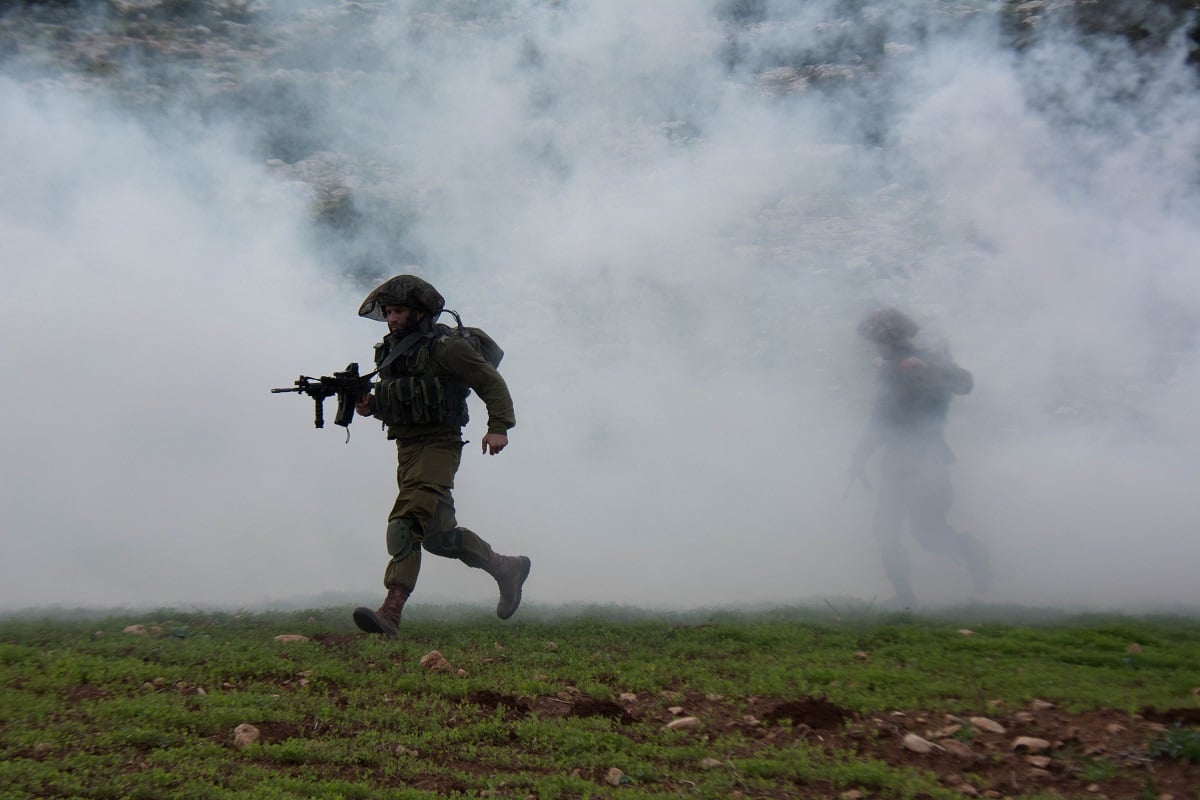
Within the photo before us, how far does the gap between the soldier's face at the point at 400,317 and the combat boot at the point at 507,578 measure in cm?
154

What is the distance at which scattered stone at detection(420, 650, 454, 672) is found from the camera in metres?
4.95

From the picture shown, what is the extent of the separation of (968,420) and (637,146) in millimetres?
5553

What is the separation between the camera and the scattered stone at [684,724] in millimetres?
4184

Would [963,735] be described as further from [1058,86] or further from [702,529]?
[1058,86]

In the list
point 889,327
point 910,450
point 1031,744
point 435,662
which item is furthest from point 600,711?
point 889,327

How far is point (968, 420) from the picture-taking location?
36.8ft

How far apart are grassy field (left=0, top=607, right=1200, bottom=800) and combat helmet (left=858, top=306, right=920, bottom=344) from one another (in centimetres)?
297

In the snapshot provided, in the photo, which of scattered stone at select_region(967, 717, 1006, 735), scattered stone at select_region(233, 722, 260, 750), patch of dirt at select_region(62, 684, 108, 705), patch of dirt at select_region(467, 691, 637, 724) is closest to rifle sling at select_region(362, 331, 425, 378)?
patch of dirt at select_region(467, 691, 637, 724)

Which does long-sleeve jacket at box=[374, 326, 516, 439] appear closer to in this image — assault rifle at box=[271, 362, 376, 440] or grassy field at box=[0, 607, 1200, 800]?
assault rifle at box=[271, 362, 376, 440]

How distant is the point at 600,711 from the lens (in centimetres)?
436

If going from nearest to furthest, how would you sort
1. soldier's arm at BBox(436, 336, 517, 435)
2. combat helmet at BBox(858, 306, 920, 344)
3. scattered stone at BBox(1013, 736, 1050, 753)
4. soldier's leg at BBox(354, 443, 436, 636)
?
scattered stone at BBox(1013, 736, 1050, 753) → soldier's leg at BBox(354, 443, 436, 636) → soldier's arm at BBox(436, 336, 517, 435) → combat helmet at BBox(858, 306, 920, 344)

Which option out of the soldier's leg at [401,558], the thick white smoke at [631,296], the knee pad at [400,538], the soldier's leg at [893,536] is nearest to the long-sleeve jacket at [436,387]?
the soldier's leg at [401,558]

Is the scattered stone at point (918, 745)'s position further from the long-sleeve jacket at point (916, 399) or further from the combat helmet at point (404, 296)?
the long-sleeve jacket at point (916, 399)

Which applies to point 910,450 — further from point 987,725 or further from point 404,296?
point 987,725
